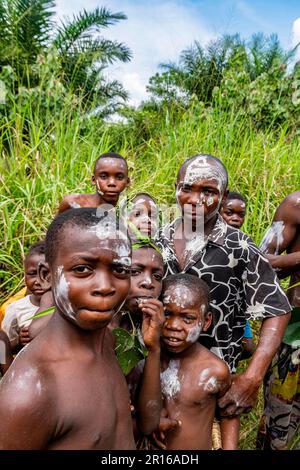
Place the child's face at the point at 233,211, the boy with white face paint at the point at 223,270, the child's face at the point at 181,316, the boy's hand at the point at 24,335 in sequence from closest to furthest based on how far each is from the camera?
the child's face at the point at 181,316 → the boy with white face paint at the point at 223,270 → the boy's hand at the point at 24,335 → the child's face at the point at 233,211

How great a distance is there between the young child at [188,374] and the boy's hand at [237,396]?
0.08ft

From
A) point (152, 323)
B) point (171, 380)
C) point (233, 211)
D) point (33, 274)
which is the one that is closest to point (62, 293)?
point (152, 323)

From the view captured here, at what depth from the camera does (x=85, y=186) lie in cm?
414

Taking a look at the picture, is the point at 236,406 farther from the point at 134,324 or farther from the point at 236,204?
the point at 236,204

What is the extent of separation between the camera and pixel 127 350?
1444 mm

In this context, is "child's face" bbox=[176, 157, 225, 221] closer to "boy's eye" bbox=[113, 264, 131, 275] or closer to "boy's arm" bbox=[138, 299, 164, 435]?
"boy's arm" bbox=[138, 299, 164, 435]

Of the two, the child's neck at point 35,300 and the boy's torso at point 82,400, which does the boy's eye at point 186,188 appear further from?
the child's neck at point 35,300

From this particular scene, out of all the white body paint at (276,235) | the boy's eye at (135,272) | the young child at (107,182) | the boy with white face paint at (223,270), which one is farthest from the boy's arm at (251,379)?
the young child at (107,182)

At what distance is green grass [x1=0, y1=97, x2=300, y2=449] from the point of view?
3648mm

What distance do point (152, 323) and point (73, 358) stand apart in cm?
36

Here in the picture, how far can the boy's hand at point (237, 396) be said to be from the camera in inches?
67.6

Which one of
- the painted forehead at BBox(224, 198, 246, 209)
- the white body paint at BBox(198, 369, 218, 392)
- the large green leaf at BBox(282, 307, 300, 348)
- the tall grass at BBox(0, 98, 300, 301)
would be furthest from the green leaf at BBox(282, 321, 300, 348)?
the tall grass at BBox(0, 98, 300, 301)

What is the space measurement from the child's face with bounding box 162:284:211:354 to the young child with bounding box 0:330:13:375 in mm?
979

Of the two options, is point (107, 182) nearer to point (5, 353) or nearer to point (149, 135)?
point (5, 353)
